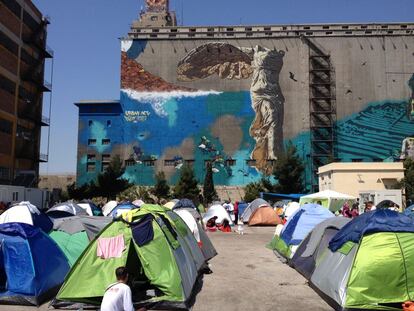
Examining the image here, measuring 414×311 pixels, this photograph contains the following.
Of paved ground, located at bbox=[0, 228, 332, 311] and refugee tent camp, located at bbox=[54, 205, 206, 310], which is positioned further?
paved ground, located at bbox=[0, 228, 332, 311]

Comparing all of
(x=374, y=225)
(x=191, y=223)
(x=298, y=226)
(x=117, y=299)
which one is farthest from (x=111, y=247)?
(x=298, y=226)

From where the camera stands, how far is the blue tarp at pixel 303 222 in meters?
15.3

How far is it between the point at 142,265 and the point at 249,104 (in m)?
63.6

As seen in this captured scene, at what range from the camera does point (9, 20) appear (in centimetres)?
4856

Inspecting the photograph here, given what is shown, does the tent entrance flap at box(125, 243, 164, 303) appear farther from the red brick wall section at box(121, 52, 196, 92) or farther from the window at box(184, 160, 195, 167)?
the red brick wall section at box(121, 52, 196, 92)

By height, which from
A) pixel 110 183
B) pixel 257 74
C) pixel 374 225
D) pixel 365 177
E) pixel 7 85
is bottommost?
pixel 374 225

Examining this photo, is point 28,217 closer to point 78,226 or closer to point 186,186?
point 78,226

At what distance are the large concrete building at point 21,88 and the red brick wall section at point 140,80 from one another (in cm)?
1602

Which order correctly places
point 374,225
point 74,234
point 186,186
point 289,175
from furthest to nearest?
point 186,186 < point 289,175 < point 74,234 < point 374,225

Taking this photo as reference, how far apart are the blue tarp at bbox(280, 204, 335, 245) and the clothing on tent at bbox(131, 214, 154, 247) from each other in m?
6.89

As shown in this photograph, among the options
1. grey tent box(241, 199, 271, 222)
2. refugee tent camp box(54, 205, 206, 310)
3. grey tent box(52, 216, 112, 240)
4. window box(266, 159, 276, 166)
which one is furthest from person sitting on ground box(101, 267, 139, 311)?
window box(266, 159, 276, 166)

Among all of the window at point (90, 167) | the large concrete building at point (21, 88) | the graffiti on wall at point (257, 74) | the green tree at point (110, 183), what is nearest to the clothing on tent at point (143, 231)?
the large concrete building at point (21, 88)

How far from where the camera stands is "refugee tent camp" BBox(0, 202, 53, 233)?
41.8 feet

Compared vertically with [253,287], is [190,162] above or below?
above
